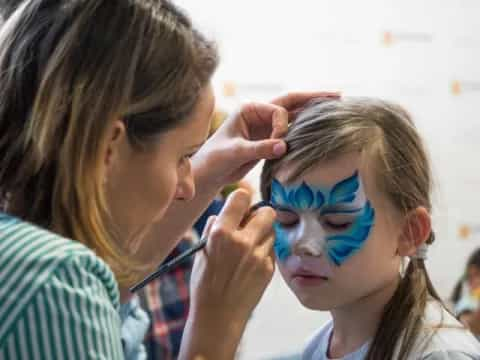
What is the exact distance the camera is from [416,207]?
3.68ft

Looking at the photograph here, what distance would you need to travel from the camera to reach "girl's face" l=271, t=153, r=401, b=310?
1.09 metres

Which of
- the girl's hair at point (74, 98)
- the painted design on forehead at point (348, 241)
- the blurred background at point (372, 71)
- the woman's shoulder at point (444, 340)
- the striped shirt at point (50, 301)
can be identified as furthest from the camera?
the blurred background at point (372, 71)

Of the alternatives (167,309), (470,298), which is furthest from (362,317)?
(470,298)

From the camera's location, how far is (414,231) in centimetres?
112

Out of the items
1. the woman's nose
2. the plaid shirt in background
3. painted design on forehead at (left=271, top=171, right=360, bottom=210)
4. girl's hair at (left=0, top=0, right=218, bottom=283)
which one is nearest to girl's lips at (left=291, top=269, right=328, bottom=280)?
painted design on forehead at (left=271, top=171, right=360, bottom=210)

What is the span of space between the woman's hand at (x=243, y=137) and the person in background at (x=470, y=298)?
0.77m

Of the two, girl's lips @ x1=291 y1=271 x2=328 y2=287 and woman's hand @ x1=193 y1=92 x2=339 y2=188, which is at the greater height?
woman's hand @ x1=193 y1=92 x2=339 y2=188

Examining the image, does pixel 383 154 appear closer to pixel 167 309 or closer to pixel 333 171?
pixel 333 171

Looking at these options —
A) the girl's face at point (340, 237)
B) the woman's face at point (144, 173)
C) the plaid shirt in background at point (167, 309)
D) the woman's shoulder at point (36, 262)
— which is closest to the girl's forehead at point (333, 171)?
the girl's face at point (340, 237)

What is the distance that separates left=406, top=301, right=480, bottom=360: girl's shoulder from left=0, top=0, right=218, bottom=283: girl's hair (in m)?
0.46

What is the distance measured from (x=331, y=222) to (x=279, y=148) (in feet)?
0.48

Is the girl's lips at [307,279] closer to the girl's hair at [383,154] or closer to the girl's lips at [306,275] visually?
the girl's lips at [306,275]

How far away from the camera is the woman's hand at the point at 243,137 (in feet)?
3.87

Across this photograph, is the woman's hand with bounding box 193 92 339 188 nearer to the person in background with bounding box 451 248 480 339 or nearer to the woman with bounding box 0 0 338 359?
the woman with bounding box 0 0 338 359
